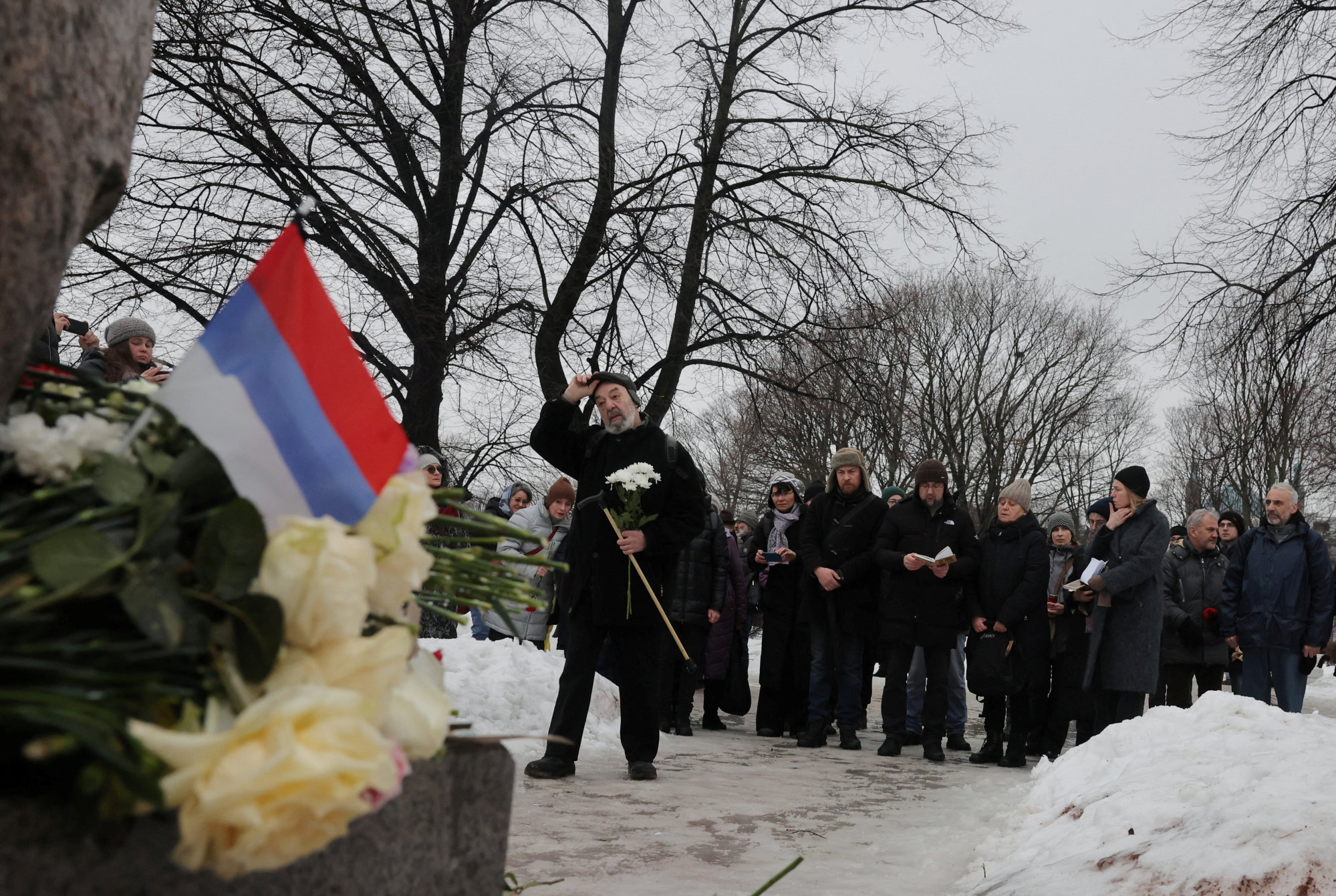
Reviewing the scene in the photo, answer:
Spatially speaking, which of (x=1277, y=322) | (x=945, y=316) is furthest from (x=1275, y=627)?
(x=945, y=316)

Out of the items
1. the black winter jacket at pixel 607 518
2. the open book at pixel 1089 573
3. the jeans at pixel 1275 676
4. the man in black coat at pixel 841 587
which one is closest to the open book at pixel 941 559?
the man in black coat at pixel 841 587

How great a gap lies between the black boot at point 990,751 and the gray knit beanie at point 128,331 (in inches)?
237

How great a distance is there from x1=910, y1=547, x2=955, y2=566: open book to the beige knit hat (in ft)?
3.15

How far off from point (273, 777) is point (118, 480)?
40cm

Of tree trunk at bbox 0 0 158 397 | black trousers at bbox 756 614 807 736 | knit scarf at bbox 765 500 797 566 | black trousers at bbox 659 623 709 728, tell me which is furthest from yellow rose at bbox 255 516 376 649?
knit scarf at bbox 765 500 797 566

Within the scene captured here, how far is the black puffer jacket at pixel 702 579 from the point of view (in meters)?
9.76

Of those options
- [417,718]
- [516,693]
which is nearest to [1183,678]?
[516,693]

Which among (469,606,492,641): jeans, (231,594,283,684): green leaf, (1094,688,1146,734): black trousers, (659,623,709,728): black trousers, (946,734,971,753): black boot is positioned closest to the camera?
(231,594,283,684): green leaf

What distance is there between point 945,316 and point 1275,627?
22818mm

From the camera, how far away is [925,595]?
8.68 metres

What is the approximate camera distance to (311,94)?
448 inches

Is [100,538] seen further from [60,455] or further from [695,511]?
[695,511]

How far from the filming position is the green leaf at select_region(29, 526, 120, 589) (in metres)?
1.15

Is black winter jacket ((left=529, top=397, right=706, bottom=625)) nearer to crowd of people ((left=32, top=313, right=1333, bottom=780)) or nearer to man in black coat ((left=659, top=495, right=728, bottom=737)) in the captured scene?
crowd of people ((left=32, top=313, right=1333, bottom=780))
